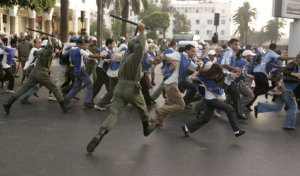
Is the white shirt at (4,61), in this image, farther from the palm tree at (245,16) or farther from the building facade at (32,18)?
the palm tree at (245,16)

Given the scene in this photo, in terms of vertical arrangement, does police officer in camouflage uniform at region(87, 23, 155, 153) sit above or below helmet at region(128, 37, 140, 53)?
below

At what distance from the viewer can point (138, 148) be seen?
646 cm

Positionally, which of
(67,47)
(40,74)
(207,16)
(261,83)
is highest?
(207,16)

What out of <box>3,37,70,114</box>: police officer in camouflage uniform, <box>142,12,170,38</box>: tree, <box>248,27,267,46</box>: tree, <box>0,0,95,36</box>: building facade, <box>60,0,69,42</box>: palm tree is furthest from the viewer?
<box>248,27,267,46</box>: tree

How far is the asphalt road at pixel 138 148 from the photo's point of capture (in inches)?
213

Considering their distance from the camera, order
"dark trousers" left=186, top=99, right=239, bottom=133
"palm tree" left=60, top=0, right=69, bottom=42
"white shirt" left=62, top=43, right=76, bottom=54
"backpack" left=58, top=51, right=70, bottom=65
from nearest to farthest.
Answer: "dark trousers" left=186, top=99, right=239, bottom=133
"white shirt" left=62, top=43, right=76, bottom=54
"backpack" left=58, top=51, right=70, bottom=65
"palm tree" left=60, top=0, right=69, bottom=42

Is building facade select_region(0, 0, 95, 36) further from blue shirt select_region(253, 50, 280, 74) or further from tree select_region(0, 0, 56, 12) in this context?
blue shirt select_region(253, 50, 280, 74)

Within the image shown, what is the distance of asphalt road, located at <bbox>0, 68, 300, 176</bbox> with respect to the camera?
541cm

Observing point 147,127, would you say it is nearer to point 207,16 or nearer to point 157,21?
point 157,21

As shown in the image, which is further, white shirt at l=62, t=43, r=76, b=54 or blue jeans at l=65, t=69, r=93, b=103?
white shirt at l=62, t=43, r=76, b=54

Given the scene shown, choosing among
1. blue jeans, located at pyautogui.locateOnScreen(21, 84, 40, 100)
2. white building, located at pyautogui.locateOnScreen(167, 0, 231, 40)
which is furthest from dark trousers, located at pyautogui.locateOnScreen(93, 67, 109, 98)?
white building, located at pyautogui.locateOnScreen(167, 0, 231, 40)

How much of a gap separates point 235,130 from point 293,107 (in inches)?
64.9

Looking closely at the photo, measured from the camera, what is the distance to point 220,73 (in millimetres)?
7090

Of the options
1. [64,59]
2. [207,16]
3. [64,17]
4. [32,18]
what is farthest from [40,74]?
[207,16]
